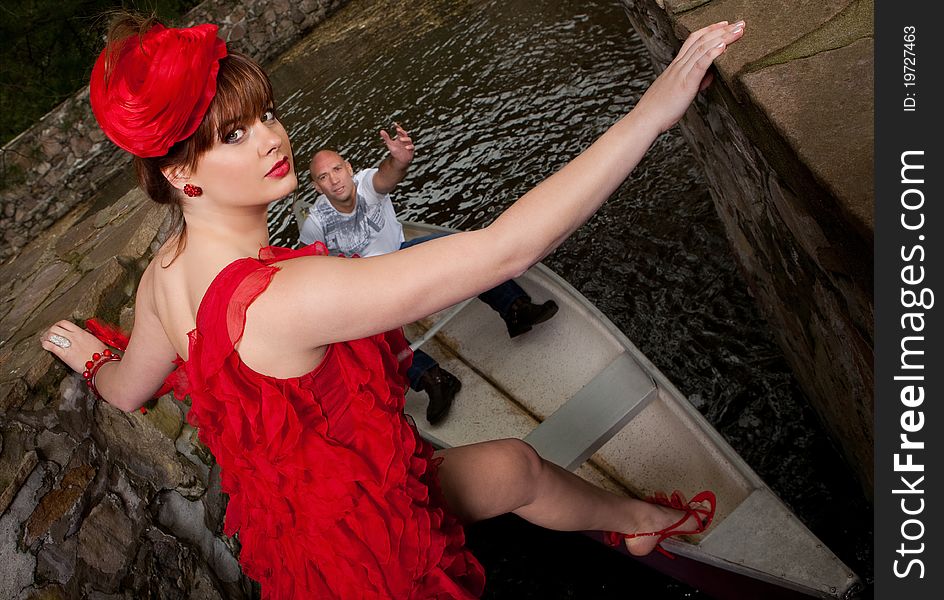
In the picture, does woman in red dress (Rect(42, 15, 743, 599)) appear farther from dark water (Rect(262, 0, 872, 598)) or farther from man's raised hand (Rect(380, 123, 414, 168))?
man's raised hand (Rect(380, 123, 414, 168))

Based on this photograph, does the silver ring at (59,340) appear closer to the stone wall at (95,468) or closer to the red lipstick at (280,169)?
the stone wall at (95,468)

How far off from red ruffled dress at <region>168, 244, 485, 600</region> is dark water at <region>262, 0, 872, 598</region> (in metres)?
1.46

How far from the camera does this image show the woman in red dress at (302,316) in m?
1.60

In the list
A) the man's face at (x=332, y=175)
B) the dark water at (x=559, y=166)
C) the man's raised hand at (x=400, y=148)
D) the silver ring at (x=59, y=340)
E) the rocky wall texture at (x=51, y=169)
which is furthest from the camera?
the rocky wall texture at (x=51, y=169)

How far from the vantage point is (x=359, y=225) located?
4125 mm

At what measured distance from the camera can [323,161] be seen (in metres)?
3.96

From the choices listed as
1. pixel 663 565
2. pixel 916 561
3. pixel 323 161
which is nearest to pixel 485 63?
pixel 323 161

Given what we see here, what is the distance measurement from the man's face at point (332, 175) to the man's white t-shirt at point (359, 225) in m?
0.13

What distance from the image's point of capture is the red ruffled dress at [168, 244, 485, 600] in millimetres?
1799

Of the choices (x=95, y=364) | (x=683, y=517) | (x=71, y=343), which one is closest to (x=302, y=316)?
(x=95, y=364)

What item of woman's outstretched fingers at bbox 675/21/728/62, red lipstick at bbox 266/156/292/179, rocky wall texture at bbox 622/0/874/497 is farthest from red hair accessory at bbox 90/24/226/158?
rocky wall texture at bbox 622/0/874/497

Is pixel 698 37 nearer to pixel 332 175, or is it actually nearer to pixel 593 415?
pixel 593 415

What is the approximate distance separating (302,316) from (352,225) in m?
2.52

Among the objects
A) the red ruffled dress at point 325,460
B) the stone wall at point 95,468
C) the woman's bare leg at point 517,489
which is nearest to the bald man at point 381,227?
the stone wall at point 95,468
